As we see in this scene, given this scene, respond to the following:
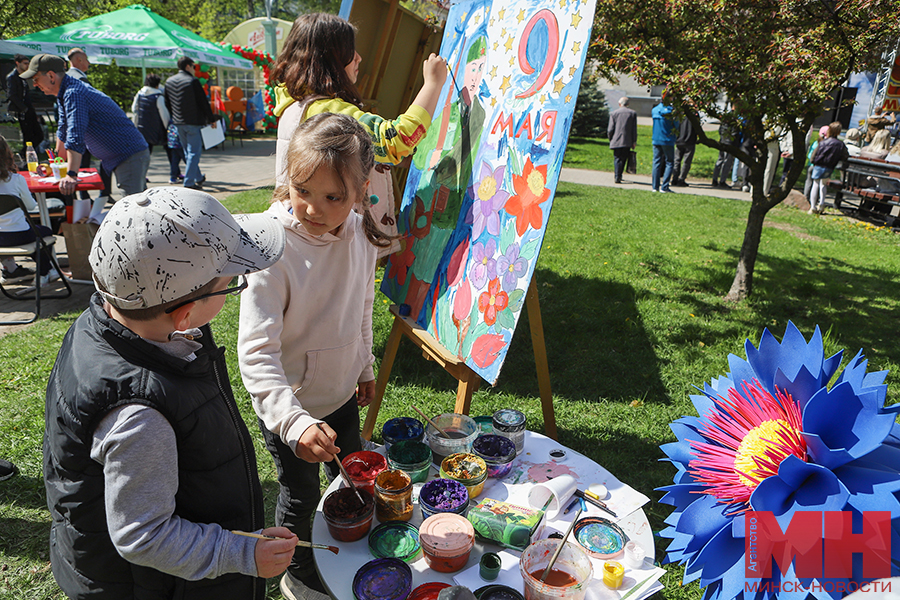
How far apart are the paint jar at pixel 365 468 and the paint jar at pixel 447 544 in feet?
0.86

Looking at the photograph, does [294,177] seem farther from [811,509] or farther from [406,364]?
[406,364]

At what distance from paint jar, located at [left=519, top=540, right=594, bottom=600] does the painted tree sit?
3.56m

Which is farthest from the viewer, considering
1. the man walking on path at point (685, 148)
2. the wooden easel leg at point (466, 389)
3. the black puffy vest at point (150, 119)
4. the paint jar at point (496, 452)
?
the man walking on path at point (685, 148)

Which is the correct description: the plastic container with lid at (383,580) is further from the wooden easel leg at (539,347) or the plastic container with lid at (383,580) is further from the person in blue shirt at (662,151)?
the person in blue shirt at (662,151)

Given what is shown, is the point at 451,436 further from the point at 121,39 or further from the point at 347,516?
the point at 121,39

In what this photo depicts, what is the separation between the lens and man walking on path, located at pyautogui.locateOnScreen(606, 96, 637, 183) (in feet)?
36.0

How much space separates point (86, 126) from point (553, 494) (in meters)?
5.42

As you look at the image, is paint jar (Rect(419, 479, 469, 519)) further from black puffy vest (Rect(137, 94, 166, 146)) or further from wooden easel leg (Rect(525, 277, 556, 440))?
black puffy vest (Rect(137, 94, 166, 146))

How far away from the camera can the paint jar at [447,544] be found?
1.38 meters

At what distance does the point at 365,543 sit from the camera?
1.50 meters

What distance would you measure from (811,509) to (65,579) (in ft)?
5.16

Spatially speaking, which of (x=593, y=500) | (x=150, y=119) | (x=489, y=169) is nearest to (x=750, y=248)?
(x=489, y=169)

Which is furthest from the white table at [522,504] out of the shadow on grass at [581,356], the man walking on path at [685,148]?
the man walking on path at [685,148]

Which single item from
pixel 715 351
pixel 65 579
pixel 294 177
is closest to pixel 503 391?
pixel 715 351
